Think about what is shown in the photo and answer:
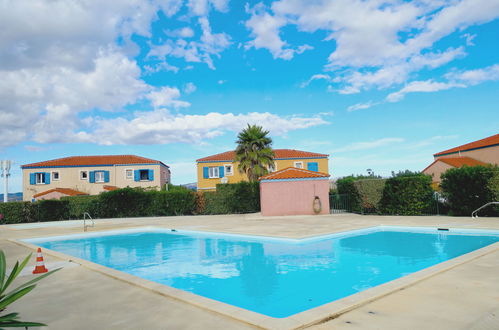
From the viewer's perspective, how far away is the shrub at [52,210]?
2547 cm

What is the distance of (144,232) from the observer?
1873cm

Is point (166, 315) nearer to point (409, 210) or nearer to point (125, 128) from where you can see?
point (409, 210)

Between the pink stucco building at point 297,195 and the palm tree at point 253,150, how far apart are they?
198 inches

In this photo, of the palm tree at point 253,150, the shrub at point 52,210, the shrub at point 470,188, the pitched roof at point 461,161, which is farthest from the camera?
the pitched roof at point 461,161

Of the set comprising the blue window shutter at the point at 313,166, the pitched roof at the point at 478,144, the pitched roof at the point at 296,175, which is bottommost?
the pitched roof at the point at 296,175

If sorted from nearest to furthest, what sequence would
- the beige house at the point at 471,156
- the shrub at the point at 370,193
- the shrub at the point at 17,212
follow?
the shrub at the point at 370,193 < the shrub at the point at 17,212 < the beige house at the point at 471,156

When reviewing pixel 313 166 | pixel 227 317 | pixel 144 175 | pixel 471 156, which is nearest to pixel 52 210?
pixel 144 175

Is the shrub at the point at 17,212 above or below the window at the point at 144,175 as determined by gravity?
below

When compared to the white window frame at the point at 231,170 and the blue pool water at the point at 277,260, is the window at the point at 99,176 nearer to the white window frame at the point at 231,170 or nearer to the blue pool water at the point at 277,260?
the white window frame at the point at 231,170

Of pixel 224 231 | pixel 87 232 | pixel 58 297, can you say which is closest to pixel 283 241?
pixel 224 231

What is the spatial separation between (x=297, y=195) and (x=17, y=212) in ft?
67.1

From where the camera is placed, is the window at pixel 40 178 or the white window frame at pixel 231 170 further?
the white window frame at pixel 231 170

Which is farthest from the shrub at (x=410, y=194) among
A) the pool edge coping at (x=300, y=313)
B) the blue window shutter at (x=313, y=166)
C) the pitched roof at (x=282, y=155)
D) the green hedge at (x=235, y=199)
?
the pitched roof at (x=282, y=155)

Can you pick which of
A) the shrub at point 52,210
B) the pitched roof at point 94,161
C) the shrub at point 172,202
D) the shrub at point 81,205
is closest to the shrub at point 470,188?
the shrub at point 172,202
